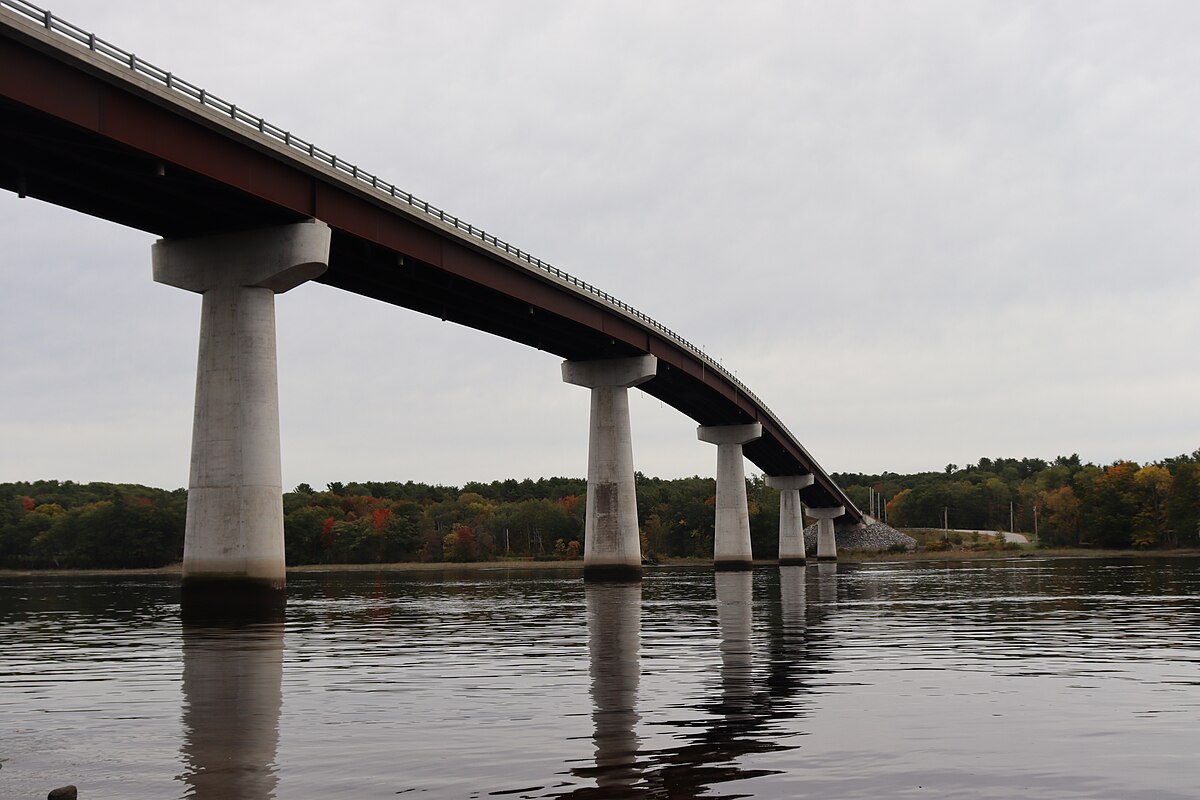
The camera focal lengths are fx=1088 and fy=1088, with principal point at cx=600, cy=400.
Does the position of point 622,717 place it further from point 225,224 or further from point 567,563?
point 567,563

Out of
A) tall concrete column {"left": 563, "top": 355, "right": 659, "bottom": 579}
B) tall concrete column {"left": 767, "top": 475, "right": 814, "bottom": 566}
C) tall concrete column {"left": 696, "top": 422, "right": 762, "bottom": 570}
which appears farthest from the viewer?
tall concrete column {"left": 767, "top": 475, "right": 814, "bottom": 566}

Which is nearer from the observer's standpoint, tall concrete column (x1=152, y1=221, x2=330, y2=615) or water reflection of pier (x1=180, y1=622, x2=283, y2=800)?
water reflection of pier (x1=180, y1=622, x2=283, y2=800)

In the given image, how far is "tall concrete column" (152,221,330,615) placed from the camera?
131 feet

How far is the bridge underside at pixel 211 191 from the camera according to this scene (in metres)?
34.2

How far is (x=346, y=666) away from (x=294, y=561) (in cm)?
17726

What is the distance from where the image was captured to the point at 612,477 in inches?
3098

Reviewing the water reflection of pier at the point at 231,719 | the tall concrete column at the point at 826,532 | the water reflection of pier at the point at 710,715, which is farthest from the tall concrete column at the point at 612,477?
the tall concrete column at the point at 826,532

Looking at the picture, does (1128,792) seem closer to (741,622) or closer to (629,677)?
(629,677)

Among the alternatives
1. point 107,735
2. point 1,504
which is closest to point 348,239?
point 107,735

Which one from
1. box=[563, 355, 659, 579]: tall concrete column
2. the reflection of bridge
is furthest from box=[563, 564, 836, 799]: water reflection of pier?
box=[563, 355, 659, 579]: tall concrete column

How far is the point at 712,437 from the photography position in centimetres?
11731

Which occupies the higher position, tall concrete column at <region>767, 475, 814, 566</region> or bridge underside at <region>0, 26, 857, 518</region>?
bridge underside at <region>0, 26, 857, 518</region>

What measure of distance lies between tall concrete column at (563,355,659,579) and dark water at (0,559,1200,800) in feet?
157

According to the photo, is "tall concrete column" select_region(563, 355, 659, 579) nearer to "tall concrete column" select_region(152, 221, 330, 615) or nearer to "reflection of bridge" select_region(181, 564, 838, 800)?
"tall concrete column" select_region(152, 221, 330, 615)
